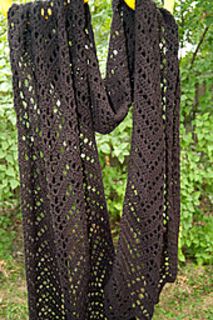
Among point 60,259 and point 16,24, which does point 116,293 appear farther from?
point 16,24

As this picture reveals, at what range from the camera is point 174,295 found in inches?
93.1

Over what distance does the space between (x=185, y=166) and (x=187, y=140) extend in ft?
0.52

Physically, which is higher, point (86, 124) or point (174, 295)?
point (86, 124)

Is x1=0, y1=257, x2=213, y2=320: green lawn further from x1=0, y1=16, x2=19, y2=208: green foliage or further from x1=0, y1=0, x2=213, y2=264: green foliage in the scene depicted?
x1=0, y1=16, x2=19, y2=208: green foliage

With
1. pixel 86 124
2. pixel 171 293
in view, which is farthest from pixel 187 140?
pixel 86 124

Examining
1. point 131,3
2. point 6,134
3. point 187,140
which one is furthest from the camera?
point 187,140

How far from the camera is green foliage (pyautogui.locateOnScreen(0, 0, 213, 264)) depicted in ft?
7.02

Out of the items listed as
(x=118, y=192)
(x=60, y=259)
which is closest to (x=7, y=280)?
(x=118, y=192)

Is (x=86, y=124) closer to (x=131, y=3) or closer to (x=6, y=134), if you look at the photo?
(x=131, y=3)

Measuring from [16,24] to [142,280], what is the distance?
74cm

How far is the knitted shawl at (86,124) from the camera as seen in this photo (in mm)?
1037

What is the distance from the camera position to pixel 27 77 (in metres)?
1.08

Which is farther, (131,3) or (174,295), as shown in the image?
(174,295)

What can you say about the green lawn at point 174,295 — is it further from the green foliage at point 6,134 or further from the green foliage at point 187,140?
the green foliage at point 6,134
